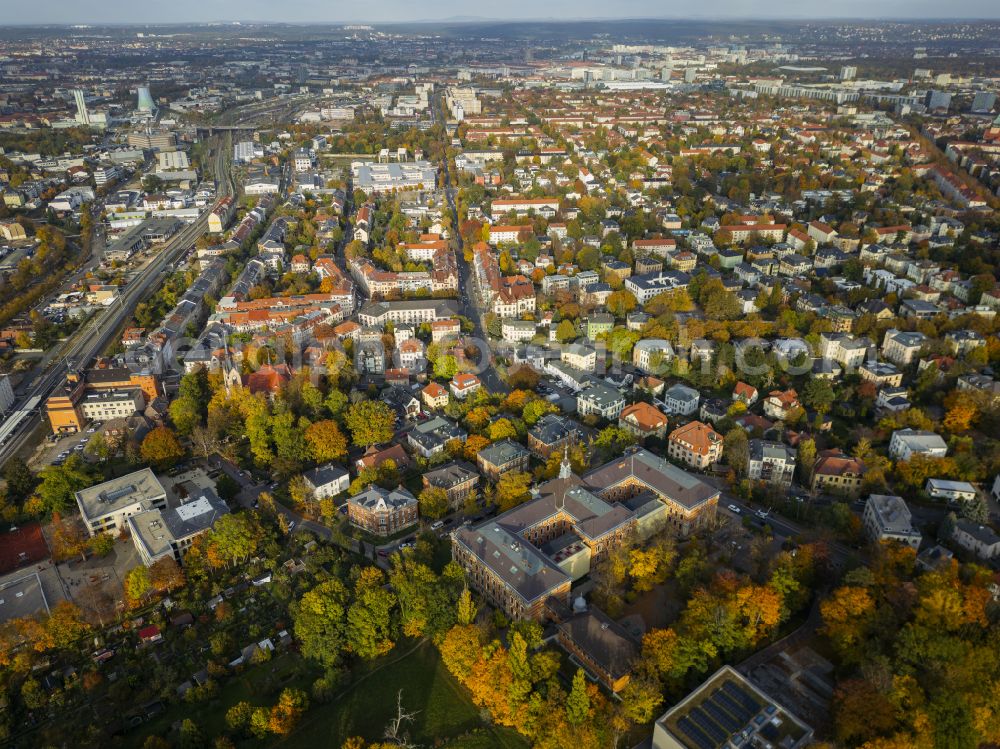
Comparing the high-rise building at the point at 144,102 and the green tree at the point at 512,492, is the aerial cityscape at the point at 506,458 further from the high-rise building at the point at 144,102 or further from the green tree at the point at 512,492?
the high-rise building at the point at 144,102

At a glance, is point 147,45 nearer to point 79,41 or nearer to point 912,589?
point 79,41

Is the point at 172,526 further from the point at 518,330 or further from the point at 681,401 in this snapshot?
the point at 681,401

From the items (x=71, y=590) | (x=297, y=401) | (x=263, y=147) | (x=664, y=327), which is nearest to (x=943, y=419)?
(x=664, y=327)

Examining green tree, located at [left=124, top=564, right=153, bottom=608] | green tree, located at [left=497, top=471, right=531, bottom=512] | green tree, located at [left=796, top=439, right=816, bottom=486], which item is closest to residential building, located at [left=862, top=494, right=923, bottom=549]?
green tree, located at [left=796, top=439, right=816, bottom=486]

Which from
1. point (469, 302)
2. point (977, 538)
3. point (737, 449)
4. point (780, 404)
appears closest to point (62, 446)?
point (469, 302)

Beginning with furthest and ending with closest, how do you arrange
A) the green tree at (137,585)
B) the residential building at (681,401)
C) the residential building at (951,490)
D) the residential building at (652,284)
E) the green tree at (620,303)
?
the residential building at (652,284) → the green tree at (620,303) → the residential building at (681,401) → the residential building at (951,490) → the green tree at (137,585)

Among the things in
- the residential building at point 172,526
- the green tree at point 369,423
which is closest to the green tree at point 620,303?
the green tree at point 369,423
